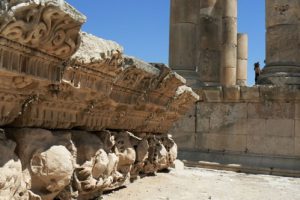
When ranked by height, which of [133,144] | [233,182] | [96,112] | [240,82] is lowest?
[233,182]

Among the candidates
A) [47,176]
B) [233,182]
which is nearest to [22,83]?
[47,176]

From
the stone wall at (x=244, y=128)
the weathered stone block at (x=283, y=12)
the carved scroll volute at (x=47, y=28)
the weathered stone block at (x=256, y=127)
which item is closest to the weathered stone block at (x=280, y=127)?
the stone wall at (x=244, y=128)

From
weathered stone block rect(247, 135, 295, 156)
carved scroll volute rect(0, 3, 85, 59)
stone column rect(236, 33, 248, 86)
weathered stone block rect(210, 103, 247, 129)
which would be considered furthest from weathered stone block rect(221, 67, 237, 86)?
carved scroll volute rect(0, 3, 85, 59)

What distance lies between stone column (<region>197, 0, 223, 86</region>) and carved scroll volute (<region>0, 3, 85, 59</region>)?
16.1 meters

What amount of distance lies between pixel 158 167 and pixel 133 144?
45.3 inches

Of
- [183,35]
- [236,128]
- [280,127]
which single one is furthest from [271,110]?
[183,35]

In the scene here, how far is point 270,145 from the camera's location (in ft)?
35.8

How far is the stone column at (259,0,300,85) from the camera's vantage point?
12.0 m

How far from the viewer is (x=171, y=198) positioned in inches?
206

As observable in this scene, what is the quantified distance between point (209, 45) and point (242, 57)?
19.3 ft

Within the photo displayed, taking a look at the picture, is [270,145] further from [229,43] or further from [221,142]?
[229,43]

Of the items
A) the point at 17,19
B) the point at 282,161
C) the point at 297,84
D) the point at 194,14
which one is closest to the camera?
the point at 17,19

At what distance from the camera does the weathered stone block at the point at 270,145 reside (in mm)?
10719

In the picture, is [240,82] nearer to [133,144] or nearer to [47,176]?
[133,144]
